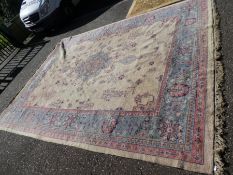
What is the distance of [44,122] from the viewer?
180 inches

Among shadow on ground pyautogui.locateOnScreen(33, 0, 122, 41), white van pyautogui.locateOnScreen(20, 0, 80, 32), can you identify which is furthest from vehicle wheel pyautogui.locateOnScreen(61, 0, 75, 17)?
shadow on ground pyautogui.locateOnScreen(33, 0, 122, 41)

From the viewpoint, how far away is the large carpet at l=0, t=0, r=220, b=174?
9.91 feet

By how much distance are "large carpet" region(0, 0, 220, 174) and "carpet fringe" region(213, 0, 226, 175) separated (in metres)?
0.06

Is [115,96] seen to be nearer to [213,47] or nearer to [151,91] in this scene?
[151,91]

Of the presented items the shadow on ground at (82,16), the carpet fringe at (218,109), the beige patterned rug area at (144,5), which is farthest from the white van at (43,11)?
the carpet fringe at (218,109)

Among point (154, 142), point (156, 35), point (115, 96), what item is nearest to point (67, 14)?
point (156, 35)

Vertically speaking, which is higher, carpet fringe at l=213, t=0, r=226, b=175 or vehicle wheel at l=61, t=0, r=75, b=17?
carpet fringe at l=213, t=0, r=226, b=175

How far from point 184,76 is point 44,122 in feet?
8.68

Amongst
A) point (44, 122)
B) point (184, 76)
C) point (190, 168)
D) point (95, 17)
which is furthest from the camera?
point (95, 17)

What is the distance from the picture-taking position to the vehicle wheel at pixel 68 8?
7.91 meters

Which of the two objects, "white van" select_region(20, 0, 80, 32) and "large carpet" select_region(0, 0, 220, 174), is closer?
"large carpet" select_region(0, 0, 220, 174)

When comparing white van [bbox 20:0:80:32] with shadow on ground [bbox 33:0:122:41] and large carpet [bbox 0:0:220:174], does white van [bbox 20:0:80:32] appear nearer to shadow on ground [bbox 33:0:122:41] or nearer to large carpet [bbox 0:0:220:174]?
shadow on ground [bbox 33:0:122:41]

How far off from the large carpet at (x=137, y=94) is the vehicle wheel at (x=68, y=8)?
2413 mm

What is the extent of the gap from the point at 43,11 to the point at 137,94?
17.3 ft
